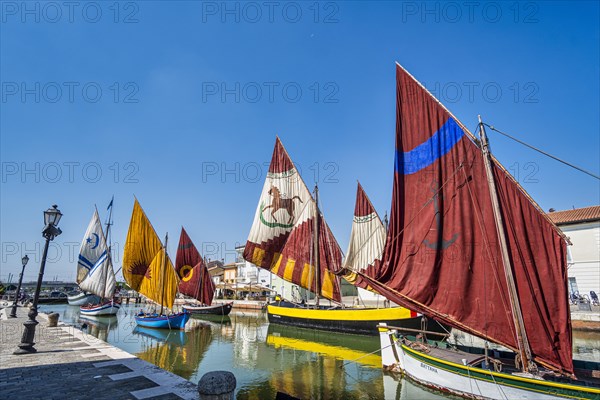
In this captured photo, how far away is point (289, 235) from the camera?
3058 cm

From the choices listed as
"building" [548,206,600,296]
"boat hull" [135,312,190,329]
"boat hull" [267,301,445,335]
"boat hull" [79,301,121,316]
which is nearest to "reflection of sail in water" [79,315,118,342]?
"boat hull" [79,301,121,316]

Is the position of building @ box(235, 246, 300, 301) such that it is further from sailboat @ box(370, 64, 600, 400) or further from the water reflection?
sailboat @ box(370, 64, 600, 400)

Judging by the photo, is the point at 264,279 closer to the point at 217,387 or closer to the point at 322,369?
the point at 322,369

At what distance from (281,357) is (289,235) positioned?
1421cm

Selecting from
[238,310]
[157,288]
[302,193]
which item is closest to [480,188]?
[302,193]

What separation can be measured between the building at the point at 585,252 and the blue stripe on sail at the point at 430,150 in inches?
987

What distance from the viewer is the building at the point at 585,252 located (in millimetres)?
28547

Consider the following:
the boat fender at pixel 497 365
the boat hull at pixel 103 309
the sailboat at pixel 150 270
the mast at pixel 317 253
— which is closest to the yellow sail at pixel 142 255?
the sailboat at pixel 150 270

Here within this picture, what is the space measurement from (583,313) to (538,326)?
842 inches

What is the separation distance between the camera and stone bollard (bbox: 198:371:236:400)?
17.2 feet

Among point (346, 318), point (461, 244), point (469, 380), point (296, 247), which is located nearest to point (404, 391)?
point (469, 380)

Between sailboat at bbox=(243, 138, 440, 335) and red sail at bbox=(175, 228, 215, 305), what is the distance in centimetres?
1121

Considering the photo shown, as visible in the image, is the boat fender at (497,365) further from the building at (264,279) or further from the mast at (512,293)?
the building at (264,279)

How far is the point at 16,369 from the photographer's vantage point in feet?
29.4
